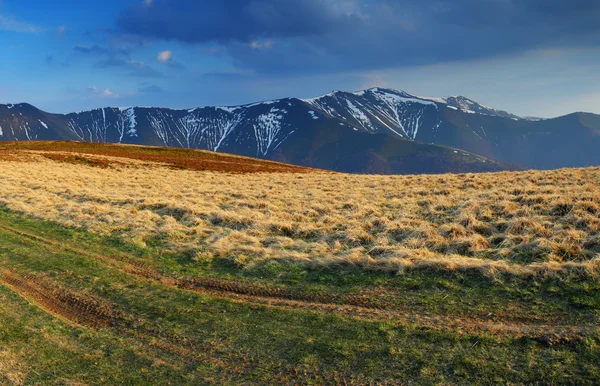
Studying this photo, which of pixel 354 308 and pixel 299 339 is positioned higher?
pixel 354 308

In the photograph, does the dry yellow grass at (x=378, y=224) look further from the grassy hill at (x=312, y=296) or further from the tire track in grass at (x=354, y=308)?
the tire track in grass at (x=354, y=308)

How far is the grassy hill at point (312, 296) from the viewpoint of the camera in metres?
6.06

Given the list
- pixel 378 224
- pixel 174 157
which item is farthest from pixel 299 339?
pixel 174 157

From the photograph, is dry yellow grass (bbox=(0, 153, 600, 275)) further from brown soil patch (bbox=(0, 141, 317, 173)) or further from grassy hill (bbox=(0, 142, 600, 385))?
brown soil patch (bbox=(0, 141, 317, 173))

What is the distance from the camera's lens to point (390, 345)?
6.57 meters

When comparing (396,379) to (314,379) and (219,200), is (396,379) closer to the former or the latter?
(314,379)

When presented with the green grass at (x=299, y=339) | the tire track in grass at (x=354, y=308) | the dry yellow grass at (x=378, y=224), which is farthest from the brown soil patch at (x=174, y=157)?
the green grass at (x=299, y=339)

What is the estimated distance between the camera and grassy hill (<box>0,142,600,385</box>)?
239 inches

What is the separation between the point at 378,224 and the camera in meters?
15.4

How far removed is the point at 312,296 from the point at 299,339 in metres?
2.16

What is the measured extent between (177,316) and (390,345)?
177 inches

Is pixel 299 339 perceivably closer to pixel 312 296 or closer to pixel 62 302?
pixel 312 296

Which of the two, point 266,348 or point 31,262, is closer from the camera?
point 266,348

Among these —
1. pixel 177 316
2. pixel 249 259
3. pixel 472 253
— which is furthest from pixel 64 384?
pixel 472 253
